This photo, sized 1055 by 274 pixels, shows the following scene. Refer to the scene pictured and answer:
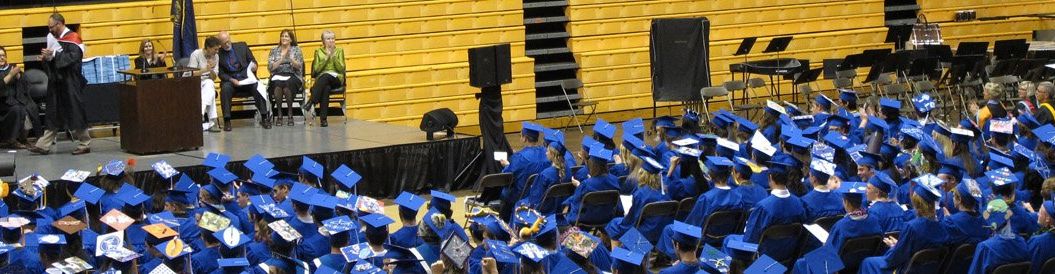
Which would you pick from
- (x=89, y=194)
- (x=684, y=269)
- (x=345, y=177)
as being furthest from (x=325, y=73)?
(x=684, y=269)

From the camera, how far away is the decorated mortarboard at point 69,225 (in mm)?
8012

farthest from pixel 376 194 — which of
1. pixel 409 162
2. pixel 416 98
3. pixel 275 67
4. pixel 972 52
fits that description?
pixel 972 52

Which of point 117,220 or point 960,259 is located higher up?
point 117,220

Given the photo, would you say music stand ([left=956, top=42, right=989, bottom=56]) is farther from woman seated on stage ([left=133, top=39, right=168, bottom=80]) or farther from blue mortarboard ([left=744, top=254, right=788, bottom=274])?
blue mortarboard ([left=744, top=254, right=788, bottom=274])

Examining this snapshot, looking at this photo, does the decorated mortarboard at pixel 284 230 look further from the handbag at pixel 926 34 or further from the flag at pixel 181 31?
the handbag at pixel 926 34

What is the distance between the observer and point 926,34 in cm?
2027

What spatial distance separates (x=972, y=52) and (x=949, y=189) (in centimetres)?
1042

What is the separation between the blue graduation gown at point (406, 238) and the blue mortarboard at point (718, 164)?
209 centimetres

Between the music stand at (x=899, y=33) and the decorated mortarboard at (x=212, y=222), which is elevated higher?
the music stand at (x=899, y=33)

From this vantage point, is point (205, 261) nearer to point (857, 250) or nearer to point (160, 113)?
point (857, 250)

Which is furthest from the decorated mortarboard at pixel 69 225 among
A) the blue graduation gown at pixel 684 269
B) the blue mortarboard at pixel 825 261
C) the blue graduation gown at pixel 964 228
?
the blue graduation gown at pixel 964 228

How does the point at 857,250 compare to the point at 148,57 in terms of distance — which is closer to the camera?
the point at 857,250

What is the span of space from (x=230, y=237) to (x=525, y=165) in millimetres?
3774

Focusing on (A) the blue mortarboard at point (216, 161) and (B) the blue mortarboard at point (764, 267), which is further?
(A) the blue mortarboard at point (216, 161)
